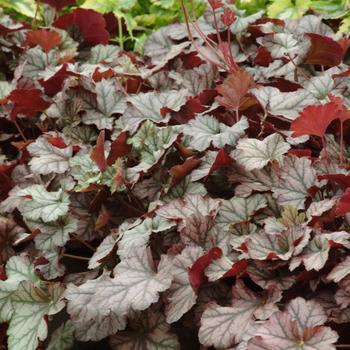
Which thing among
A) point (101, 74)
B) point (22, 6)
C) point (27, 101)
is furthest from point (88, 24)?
point (27, 101)

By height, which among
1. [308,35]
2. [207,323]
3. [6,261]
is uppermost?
Result: [308,35]

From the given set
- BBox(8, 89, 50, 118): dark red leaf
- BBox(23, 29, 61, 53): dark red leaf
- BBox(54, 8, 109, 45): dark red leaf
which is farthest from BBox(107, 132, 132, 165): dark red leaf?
BBox(54, 8, 109, 45): dark red leaf

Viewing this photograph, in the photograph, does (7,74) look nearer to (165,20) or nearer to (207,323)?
(165,20)

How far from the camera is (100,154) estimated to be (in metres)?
1.68

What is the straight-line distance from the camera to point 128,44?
9.64ft

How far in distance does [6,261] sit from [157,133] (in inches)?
22.3

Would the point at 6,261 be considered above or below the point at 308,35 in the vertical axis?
below

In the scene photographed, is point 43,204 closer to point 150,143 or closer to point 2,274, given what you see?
point 2,274

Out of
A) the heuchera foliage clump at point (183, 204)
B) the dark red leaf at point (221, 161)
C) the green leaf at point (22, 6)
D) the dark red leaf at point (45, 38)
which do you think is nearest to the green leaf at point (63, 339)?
the heuchera foliage clump at point (183, 204)

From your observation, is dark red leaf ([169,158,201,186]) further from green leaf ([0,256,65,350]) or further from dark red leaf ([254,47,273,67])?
dark red leaf ([254,47,273,67])

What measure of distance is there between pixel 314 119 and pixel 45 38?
1.25 m

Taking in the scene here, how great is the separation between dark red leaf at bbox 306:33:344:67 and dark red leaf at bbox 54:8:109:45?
0.96 m

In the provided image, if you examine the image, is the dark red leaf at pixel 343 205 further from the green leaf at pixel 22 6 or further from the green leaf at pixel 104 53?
the green leaf at pixel 22 6

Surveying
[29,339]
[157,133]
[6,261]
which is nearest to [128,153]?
[157,133]
